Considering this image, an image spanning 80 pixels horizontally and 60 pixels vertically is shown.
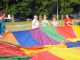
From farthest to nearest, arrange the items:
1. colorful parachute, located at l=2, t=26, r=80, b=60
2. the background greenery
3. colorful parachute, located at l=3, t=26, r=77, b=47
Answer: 1. the background greenery
2. colorful parachute, located at l=3, t=26, r=77, b=47
3. colorful parachute, located at l=2, t=26, r=80, b=60

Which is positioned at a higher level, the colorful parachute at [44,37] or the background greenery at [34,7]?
the colorful parachute at [44,37]

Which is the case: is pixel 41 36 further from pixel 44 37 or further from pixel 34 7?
pixel 34 7

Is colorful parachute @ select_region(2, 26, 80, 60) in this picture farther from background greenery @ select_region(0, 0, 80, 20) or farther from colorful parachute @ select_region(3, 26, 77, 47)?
background greenery @ select_region(0, 0, 80, 20)

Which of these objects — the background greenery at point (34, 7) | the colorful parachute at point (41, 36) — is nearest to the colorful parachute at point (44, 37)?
the colorful parachute at point (41, 36)

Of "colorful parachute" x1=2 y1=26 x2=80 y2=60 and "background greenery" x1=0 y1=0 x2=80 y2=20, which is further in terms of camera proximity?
"background greenery" x1=0 y1=0 x2=80 y2=20

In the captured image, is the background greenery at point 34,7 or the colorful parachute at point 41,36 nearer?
the colorful parachute at point 41,36

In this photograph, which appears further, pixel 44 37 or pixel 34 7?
pixel 34 7

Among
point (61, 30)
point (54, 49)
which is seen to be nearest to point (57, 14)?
point (61, 30)

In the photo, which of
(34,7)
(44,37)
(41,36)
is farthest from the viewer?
(34,7)

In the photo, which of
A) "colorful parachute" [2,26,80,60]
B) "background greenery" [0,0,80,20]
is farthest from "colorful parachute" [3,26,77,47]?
"background greenery" [0,0,80,20]

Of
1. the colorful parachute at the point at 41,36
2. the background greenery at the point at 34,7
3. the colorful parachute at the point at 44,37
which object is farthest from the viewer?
the background greenery at the point at 34,7

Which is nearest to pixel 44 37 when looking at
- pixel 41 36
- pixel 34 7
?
pixel 41 36

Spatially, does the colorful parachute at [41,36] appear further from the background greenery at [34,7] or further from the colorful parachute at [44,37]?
the background greenery at [34,7]

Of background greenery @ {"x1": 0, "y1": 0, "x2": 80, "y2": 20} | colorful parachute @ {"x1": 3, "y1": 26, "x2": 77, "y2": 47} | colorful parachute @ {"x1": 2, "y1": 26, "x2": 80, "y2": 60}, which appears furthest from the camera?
background greenery @ {"x1": 0, "y1": 0, "x2": 80, "y2": 20}
